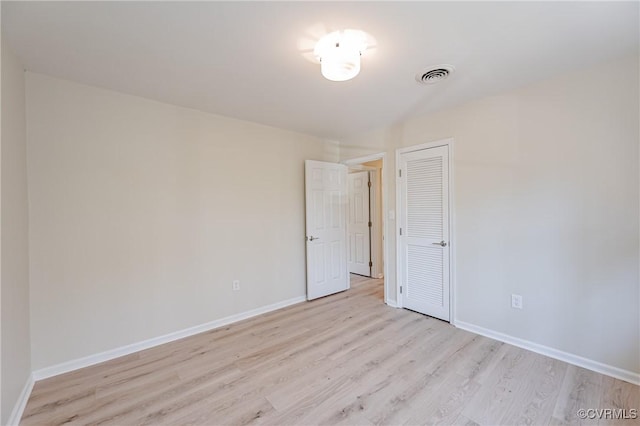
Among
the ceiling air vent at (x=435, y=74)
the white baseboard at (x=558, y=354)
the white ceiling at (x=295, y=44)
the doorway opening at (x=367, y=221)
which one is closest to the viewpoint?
the white ceiling at (x=295, y=44)

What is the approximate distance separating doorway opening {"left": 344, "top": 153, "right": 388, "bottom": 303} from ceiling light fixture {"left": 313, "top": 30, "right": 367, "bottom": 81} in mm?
3166

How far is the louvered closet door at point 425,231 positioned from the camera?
3.04 m

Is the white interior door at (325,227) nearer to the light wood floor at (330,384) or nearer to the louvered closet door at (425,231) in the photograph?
the louvered closet door at (425,231)

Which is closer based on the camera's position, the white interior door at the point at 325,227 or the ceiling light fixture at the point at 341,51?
the ceiling light fixture at the point at 341,51

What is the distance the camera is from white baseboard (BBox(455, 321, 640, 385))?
6.56 feet

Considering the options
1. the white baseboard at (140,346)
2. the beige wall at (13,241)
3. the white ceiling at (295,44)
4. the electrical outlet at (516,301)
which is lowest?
the white baseboard at (140,346)

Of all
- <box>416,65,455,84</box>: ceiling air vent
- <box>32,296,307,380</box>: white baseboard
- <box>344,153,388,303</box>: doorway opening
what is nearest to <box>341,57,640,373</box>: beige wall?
<box>416,65,455,84</box>: ceiling air vent

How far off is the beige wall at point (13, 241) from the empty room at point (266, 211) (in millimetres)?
25

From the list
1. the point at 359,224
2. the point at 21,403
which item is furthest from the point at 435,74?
the point at 21,403

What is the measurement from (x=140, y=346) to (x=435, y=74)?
3.52m
